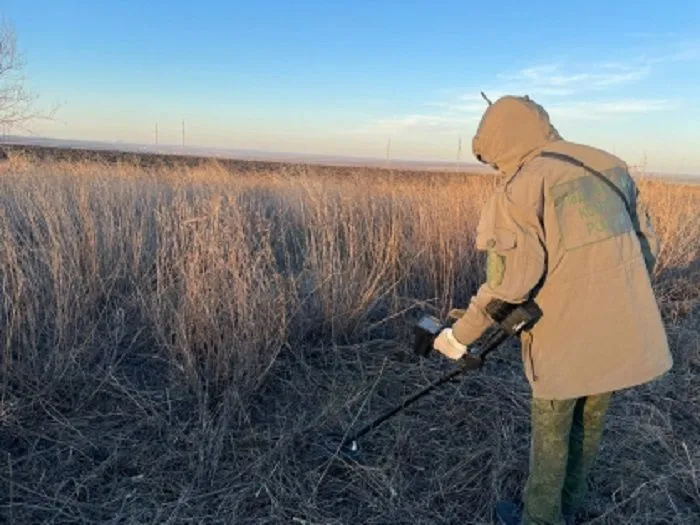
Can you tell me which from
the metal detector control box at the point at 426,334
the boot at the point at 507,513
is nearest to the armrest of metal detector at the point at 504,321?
the metal detector control box at the point at 426,334

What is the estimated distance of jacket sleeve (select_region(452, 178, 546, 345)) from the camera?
1.63 metres

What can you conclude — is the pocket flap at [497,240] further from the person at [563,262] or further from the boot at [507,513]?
the boot at [507,513]

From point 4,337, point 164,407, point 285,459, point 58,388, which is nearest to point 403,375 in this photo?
point 285,459

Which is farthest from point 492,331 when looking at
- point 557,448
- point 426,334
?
point 557,448

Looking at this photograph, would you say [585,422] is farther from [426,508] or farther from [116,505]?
[116,505]

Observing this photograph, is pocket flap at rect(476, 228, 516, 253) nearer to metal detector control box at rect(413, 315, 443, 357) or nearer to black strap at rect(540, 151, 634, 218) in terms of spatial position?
black strap at rect(540, 151, 634, 218)

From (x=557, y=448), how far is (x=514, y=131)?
1.07 meters

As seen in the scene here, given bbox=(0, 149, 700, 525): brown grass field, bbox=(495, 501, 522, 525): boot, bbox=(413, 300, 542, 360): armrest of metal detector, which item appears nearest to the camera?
bbox=(413, 300, 542, 360): armrest of metal detector

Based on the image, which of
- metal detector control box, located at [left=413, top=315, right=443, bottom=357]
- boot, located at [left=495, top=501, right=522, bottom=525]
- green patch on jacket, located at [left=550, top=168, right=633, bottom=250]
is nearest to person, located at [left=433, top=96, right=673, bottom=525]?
green patch on jacket, located at [left=550, top=168, right=633, bottom=250]

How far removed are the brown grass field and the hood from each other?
145cm

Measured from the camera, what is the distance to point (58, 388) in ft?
9.30

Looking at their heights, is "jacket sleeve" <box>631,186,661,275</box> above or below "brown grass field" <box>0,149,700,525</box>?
above

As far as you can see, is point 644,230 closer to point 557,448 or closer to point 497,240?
point 497,240

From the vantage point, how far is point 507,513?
2.23 metres
